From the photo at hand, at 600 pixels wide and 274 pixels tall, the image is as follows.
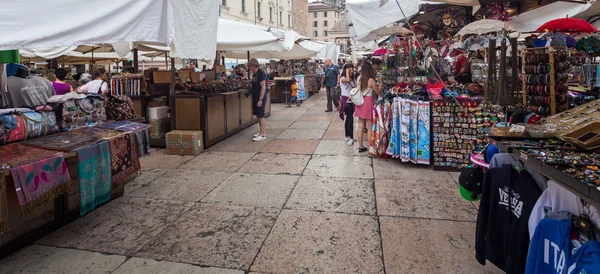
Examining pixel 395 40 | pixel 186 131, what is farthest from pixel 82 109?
pixel 395 40

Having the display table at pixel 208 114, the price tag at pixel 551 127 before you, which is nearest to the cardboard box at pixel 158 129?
the display table at pixel 208 114

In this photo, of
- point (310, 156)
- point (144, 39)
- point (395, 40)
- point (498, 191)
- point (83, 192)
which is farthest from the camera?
point (395, 40)

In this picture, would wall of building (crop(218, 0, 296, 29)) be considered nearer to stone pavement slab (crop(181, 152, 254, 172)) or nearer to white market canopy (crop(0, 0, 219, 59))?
stone pavement slab (crop(181, 152, 254, 172))

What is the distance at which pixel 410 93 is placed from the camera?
6027 mm

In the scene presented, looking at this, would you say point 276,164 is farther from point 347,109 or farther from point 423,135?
point 423,135

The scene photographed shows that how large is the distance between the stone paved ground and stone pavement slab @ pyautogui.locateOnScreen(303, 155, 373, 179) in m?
0.03

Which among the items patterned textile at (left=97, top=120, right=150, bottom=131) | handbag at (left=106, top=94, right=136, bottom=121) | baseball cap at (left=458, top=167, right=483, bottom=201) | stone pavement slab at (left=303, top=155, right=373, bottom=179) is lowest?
stone pavement slab at (left=303, top=155, right=373, bottom=179)

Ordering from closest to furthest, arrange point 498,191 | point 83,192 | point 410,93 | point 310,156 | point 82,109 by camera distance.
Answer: point 498,191 < point 83,192 < point 82,109 < point 410,93 < point 310,156

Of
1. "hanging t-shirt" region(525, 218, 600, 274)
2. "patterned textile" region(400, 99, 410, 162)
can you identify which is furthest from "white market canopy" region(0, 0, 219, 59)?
"hanging t-shirt" region(525, 218, 600, 274)

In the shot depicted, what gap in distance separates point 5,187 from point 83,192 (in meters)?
0.84

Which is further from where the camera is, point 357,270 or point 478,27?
point 478,27

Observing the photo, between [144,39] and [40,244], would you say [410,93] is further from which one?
[40,244]

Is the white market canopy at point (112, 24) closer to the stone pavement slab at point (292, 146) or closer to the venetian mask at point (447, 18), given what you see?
the stone pavement slab at point (292, 146)

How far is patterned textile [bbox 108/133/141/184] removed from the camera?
4117 millimetres
